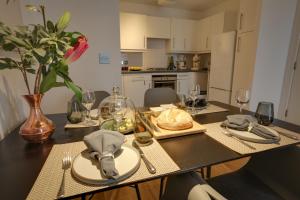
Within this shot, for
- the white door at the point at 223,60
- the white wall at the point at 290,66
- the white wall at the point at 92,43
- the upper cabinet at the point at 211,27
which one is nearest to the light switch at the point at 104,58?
the white wall at the point at 92,43

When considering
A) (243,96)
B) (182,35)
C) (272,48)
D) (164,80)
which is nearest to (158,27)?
(182,35)

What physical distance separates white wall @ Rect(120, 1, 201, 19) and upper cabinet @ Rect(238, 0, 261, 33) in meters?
1.70

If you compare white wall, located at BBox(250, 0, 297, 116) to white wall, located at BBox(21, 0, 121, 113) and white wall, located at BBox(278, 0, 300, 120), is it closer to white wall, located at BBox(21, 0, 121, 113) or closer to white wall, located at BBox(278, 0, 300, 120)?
white wall, located at BBox(278, 0, 300, 120)

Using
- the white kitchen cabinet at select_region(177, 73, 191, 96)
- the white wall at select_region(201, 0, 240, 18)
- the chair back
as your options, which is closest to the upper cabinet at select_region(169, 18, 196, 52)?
the white wall at select_region(201, 0, 240, 18)

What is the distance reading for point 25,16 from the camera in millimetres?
1808

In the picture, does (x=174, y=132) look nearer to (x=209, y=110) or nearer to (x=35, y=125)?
(x=209, y=110)

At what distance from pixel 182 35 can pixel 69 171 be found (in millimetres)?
3731

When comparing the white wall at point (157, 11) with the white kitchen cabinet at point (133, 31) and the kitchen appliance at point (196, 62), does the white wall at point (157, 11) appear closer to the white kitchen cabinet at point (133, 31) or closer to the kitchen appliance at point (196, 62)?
the white kitchen cabinet at point (133, 31)

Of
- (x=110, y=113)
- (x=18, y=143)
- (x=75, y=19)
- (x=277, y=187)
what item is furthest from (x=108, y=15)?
(x=277, y=187)

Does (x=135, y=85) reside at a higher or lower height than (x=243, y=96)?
lower

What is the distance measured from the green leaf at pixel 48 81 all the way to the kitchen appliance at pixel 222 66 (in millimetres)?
2697

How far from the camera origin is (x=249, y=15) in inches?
92.7

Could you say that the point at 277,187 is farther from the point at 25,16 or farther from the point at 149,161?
the point at 25,16

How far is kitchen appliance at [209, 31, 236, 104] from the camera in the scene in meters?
2.72
